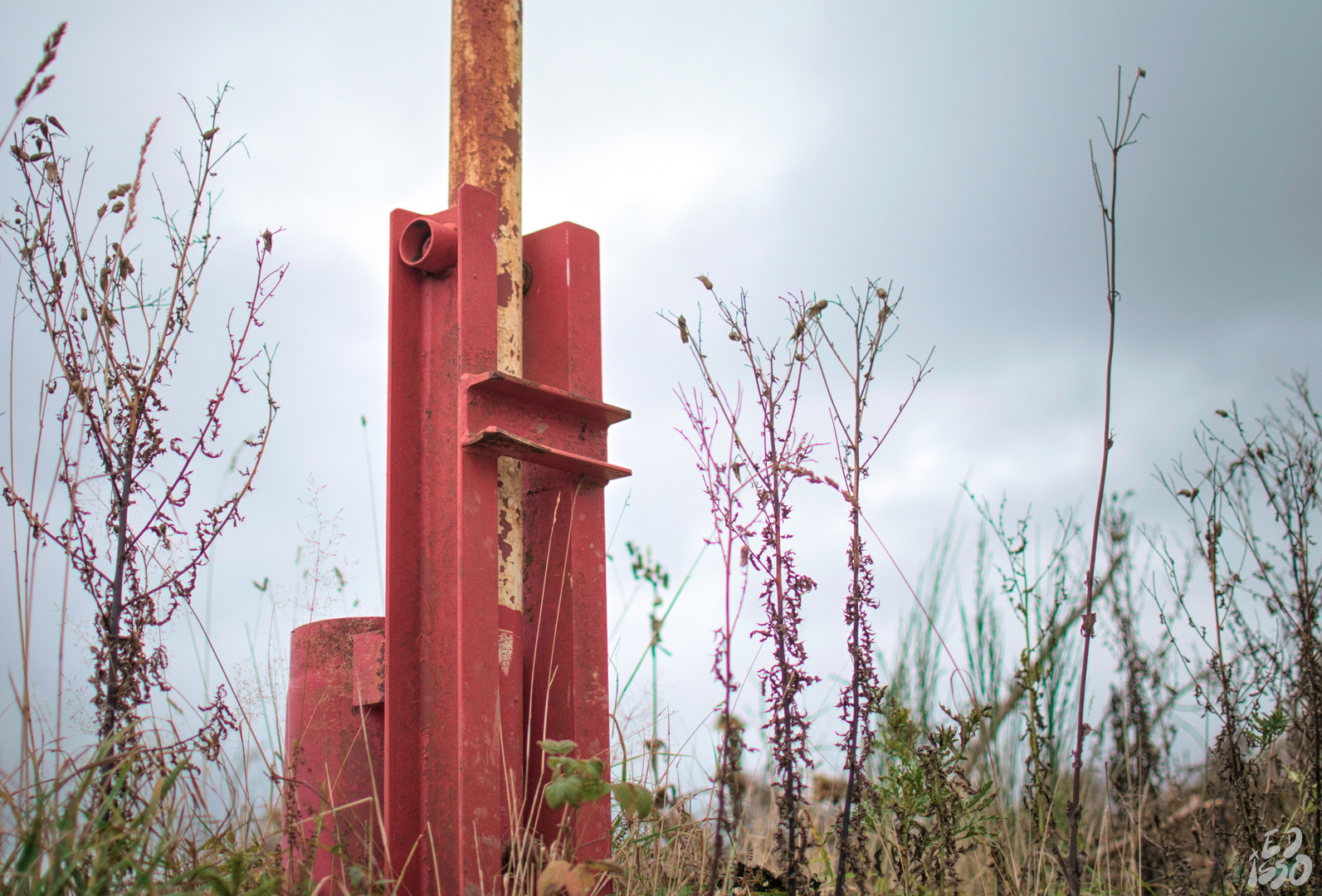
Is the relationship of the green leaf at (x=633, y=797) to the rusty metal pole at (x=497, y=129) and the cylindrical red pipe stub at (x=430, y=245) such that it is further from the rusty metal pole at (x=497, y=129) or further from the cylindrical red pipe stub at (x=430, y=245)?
the cylindrical red pipe stub at (x=430, y=245)

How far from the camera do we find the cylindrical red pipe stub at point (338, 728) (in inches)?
117

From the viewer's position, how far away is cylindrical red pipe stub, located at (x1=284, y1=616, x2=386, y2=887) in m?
2.97

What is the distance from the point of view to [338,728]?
312 centimetres

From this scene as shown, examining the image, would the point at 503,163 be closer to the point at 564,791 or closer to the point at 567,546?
the point at 567,546

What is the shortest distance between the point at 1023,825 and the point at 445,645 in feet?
13.0

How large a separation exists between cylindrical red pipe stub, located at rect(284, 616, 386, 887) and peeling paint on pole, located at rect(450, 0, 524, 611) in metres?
0.55

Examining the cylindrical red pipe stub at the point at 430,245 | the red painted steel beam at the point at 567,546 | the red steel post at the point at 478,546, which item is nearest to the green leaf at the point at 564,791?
the red steel post at the point at 478,546

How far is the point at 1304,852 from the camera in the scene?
12.4 ft

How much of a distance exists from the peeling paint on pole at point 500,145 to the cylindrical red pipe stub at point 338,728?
0.55 metres

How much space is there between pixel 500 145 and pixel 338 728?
6.36 ft

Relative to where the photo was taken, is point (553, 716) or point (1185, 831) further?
point (1185, 831)

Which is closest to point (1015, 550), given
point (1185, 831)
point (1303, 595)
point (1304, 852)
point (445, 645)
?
point (1303, 595)

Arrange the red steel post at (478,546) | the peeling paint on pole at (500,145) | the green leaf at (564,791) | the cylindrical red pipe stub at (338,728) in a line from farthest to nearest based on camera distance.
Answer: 1. the peeling paint on pole at (500,145)
2. the cylindrical red pipe stub at (338,728)
3. the red steel post at (478,546)
4. the green leaf at (564,791)

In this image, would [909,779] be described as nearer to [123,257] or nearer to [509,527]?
[509,527]
